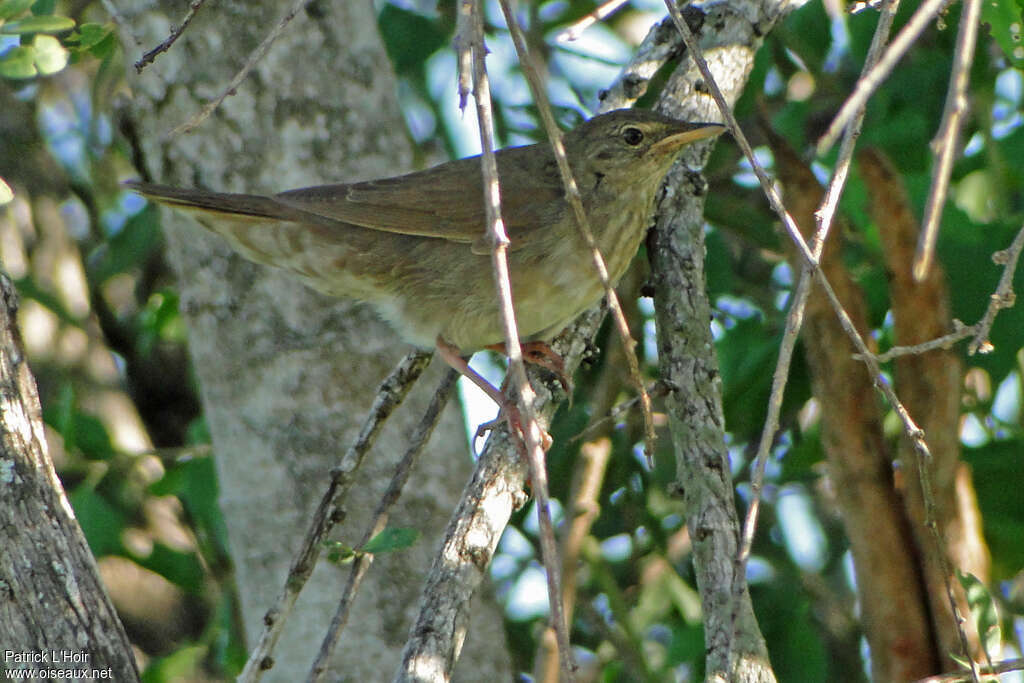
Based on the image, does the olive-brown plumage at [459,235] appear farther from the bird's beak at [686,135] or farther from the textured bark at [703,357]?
the textured bark at [703,357]

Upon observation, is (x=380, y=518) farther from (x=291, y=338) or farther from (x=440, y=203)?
(x=440, y=203)

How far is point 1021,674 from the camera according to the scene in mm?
4098

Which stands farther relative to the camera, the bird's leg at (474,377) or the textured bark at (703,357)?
the bird's leg at (474,377)

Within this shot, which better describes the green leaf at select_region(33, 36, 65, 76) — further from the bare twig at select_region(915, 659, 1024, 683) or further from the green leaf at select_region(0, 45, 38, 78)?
the bare twig at select_region(915, 659, 1024, 683)

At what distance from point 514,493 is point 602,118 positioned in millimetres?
1523

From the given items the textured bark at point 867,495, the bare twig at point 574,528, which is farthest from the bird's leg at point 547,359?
the textured bark at point 867,495

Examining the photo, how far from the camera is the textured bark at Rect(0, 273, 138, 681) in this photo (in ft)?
7.68

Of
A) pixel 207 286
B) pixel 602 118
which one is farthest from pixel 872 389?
pixel 207 286

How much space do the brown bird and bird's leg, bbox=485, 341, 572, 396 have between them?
0.02m

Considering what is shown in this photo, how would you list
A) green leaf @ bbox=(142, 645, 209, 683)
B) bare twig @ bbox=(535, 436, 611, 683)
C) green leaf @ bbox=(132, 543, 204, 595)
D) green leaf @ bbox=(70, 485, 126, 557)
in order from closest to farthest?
bare twig @ bbox=(535, 436, 611, 683) < green leaf @ bbox=(142, 645, 209, 683) < green leaf @ bbox=(70, 485, 126, 557) < green leaf @ bbox=(132, 543, 204, 595)

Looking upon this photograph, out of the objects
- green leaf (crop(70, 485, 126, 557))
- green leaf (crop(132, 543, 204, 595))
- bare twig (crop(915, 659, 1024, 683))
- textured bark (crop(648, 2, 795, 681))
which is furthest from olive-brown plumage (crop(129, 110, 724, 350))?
bare twig (crop(915, 659, 1024, 683))

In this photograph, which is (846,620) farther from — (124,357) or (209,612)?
(124,357)

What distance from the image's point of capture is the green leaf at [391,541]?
260 centimetres

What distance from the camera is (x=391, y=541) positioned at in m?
2.61
